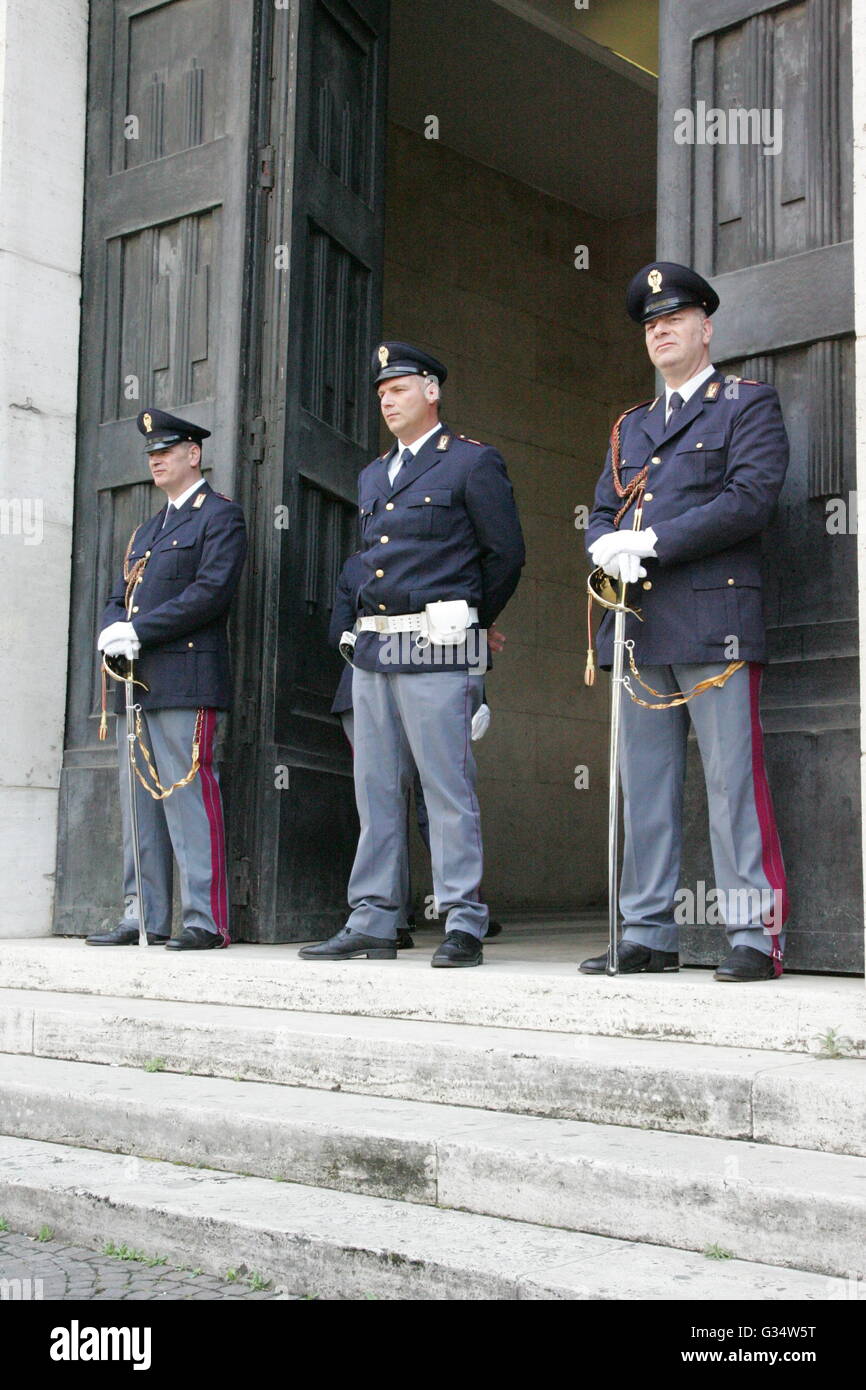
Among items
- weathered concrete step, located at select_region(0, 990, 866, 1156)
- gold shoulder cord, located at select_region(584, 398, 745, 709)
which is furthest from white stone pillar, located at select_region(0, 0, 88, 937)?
gold shoulder cord, located at select_region(584, 398, 745, 709)

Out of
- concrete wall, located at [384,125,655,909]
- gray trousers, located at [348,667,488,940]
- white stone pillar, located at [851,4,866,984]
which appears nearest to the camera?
white stone pillar, located at [851,4,866,984]

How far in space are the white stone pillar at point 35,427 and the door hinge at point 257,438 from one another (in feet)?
3.27

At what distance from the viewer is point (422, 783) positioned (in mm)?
5094

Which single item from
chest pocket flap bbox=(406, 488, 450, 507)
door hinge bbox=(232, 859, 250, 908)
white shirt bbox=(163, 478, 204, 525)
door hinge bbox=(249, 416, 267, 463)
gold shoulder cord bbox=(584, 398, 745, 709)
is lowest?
door hinge bbox=(232, 859, 250, 908)

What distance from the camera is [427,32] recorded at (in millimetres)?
9336

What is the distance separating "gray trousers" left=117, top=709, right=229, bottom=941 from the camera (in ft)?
19.3

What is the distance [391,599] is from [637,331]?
7.76 metres

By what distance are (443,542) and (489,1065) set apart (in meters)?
1.88

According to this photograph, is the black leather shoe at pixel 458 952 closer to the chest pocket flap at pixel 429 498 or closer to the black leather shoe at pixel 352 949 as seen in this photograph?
the black leather shoe at pixel 352 949

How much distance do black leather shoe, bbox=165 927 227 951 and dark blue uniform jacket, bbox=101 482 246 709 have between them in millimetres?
792

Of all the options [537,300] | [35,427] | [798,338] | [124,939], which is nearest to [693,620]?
[798,338]

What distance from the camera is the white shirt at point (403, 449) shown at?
537 centimetres

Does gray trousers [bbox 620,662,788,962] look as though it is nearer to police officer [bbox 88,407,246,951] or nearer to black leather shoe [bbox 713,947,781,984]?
black leather shoe [bbox 713,947,781,984]

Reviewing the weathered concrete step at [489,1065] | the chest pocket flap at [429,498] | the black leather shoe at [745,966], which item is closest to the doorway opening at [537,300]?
the chest pocket flap at [429,498]
